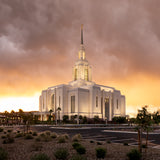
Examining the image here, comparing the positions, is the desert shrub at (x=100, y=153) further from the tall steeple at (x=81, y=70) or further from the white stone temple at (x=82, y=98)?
the tall steeple at (x=81, y=70)

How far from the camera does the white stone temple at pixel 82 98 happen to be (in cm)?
7906

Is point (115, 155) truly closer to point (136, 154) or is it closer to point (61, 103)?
point (136, 154)

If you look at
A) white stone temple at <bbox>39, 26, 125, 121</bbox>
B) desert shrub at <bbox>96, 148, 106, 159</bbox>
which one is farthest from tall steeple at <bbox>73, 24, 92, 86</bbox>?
desert shrub at <bbox>96, 148, 106, 159</bbox>

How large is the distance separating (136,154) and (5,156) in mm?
5229

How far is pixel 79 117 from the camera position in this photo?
72.4 m

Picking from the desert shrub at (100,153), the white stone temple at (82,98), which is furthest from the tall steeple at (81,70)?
the desert shrub at (100,153)

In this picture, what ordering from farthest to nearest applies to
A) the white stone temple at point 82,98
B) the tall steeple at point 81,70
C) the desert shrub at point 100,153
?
the tall steeple at point 81,70 < the white stone temple at point 82,98 < the desert shrub at point 100,153

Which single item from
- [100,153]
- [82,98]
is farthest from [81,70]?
[100,153]

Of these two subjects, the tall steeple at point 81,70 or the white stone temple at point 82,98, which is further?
the tall steeple at point 81,70

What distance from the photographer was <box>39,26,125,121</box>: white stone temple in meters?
79.1

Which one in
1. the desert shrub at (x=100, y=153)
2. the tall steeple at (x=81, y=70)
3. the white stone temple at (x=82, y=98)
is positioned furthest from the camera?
the tall steeple at (x=81, y=70)

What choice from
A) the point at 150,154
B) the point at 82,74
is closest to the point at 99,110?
the point at 82,74

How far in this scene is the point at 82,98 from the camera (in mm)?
79000

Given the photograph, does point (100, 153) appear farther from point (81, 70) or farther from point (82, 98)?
point (81, 70)
